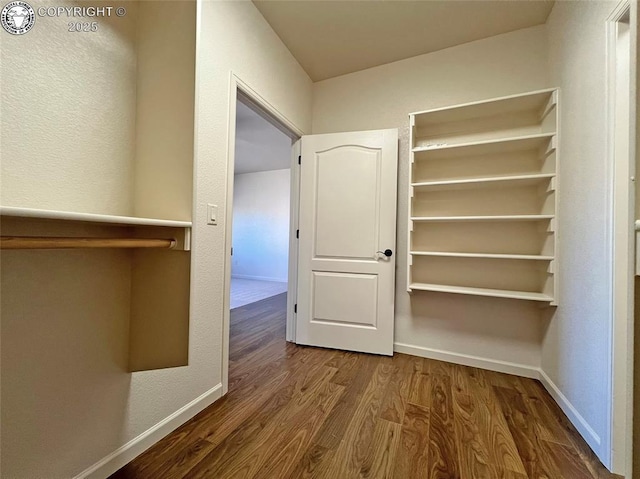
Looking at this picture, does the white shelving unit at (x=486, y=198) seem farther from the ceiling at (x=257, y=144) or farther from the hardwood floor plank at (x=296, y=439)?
the ceiling at (x=257, y=144)

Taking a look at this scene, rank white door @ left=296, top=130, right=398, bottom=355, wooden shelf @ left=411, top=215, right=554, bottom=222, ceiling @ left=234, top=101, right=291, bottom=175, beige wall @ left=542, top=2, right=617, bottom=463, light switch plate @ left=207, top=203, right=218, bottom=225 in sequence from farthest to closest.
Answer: ceiling @ left=234, top=101, right=291, bottom=175
white door @ left=296, top=130, right=398, bottom=355
wooden shelf @ left=411, top=215, right=554, bottom=222
light switch plate @ left=207, top=203, right=218, bottom=225
beige wall @ left=542, top=2, right=617, bottom=463

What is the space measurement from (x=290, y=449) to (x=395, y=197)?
1880mm

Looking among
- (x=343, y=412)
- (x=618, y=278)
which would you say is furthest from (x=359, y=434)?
(x=618, y=278)

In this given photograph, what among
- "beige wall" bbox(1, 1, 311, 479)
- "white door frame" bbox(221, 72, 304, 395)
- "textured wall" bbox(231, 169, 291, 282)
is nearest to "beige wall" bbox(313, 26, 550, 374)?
"white door frame" bbox(221, 72, 304, 395)

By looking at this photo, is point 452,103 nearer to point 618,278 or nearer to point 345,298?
point 618,278

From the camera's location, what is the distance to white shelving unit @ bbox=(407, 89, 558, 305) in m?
1.88

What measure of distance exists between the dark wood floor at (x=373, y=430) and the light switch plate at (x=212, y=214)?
110cm

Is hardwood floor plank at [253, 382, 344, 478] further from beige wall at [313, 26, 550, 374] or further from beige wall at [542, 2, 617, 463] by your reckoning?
beige wall at [542, 2, 617, 463]

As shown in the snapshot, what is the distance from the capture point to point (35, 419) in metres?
0.92

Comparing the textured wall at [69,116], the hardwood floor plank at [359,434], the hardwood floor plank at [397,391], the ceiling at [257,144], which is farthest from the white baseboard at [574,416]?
the ceiling at [257,144]

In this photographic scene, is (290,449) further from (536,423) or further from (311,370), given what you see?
(536,423)

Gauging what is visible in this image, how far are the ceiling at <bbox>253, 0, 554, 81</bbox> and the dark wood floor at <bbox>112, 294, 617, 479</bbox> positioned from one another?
2.63m

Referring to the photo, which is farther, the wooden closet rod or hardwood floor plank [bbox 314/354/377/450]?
hardwood floor plank [bbox 314/354/377/450]

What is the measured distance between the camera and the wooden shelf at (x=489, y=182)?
1852mm
